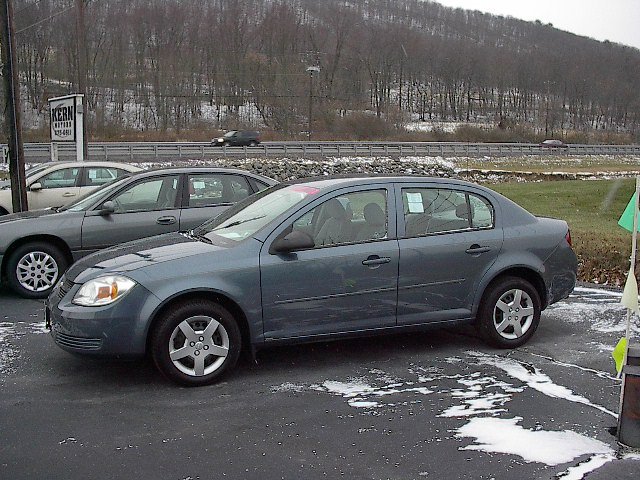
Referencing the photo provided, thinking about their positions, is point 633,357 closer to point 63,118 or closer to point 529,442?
point 529,442

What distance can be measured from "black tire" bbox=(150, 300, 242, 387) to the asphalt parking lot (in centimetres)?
12

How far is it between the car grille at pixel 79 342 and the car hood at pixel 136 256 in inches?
17.2

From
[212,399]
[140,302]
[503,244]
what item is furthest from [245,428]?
[503,244]

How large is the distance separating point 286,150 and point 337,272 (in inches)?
1409

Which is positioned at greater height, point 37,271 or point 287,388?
point 37,271

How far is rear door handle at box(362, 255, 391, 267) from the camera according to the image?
5.86 metres

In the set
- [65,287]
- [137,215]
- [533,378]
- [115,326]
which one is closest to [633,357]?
[533,378]

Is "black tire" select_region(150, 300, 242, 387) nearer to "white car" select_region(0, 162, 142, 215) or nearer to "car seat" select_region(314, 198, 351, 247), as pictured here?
"car seat" select_region(314, 198, 351, 247)

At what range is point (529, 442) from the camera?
4.43m

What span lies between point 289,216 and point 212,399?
1556 mm

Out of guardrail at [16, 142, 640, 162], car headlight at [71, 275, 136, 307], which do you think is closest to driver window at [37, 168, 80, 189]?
car headlight at [71, 275, 136, 307]

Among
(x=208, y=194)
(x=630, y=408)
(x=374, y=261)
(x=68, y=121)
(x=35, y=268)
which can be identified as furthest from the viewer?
(x=68, y=121)

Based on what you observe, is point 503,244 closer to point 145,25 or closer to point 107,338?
point 107,338

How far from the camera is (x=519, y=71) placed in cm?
9669
